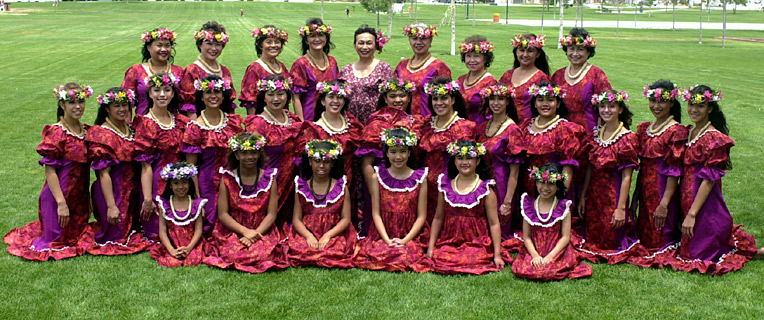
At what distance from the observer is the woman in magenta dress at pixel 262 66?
8.69m

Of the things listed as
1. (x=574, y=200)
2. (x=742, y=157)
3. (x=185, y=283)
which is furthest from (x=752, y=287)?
(x=742, y=157)

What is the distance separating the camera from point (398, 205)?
7262 mm

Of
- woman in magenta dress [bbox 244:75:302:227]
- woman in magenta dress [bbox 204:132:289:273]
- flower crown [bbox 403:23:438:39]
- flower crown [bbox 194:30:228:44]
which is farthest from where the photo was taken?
flower crown [bbox 194:30:228:44]

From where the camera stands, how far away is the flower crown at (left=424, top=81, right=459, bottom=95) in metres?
7.19

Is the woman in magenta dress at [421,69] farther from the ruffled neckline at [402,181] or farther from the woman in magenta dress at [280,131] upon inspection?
the woman in magenta dress at [280,131]

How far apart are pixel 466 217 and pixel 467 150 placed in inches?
28.8

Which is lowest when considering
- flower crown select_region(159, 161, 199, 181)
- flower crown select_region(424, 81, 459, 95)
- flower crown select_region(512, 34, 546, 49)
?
flower crown select_region(159, 161, 199, 181)

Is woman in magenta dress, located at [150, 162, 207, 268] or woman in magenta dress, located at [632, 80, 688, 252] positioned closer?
woman in magenta dress, located at [632, 80, 688, 252]

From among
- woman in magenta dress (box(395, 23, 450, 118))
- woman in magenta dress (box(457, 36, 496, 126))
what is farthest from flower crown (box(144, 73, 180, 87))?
woman in magenta dress (box(457, 36, 496, 126))

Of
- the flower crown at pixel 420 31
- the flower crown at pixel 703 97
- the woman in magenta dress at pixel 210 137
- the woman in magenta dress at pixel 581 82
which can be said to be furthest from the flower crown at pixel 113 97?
the flower crown at pixel 703 97

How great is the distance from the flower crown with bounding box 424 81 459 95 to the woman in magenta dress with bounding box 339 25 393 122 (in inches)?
38.4

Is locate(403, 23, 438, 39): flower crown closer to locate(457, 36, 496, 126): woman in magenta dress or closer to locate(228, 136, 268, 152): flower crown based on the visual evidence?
locate(457, 36, 496, 126): woman in magenta dress

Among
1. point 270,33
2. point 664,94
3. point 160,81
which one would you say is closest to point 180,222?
point 160,81

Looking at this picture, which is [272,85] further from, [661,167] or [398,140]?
[661,167]
